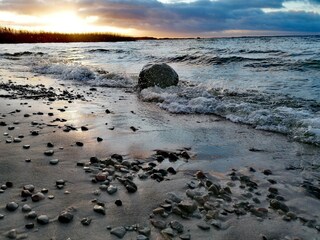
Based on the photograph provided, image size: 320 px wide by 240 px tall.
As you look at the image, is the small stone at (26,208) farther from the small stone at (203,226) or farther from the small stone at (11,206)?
the small stone at (203,226)

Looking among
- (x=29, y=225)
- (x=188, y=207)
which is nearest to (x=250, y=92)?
(x=188, y=207)

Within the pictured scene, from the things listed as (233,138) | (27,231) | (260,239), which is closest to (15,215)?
(27,231)

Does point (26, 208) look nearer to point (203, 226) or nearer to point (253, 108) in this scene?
point (203, 226)

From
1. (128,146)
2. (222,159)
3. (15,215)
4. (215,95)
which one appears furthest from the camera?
(215,95)

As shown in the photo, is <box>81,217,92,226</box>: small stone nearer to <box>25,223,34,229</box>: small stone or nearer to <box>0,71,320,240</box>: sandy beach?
<box>0,71,320,240</box>: sandy beach

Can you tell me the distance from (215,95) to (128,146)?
5371 millimetres

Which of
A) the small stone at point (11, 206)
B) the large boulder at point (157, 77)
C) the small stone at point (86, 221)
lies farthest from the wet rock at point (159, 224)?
the large boulder at point (157, 77)

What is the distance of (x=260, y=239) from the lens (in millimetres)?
2955

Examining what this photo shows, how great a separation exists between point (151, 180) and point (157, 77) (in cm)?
809

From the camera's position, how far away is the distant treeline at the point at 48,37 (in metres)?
62.2

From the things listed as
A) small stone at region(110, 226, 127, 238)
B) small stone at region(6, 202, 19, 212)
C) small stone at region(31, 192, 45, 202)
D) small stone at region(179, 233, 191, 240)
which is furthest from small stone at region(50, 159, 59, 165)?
small stone at region(179, 233, 191, 240)

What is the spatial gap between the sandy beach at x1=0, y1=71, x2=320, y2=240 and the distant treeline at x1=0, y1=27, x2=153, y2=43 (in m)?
63.0

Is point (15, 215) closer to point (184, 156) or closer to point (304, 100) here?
point (184, 156)

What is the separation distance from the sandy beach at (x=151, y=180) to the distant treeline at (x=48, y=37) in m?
63.0
